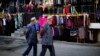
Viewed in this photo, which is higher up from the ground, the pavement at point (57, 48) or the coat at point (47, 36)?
the coat at point (47, 36)

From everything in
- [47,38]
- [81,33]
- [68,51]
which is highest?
[47,38]

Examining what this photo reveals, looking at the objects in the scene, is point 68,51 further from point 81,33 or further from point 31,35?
point 81,33

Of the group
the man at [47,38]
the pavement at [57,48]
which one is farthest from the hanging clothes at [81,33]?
the man at [47,38]

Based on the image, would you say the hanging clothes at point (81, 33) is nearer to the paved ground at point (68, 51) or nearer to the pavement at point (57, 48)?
the pavement at point (57, 48)

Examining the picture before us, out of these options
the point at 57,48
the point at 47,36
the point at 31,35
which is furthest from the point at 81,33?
the point at 47,36

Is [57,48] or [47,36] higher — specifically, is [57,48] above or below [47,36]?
below

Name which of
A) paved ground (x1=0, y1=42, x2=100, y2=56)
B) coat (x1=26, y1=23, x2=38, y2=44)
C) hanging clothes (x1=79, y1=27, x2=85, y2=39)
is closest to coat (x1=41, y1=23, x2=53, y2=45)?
coat (x1=26, y1=23, x2=38, y2=44)

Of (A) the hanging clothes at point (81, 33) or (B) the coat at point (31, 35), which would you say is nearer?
(B) the coat at point (31, 35)

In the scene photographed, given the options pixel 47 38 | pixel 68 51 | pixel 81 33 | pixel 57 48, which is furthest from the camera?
pixel 81 33

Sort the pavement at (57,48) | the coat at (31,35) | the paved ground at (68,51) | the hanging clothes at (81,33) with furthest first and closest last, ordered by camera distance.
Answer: the hanging clothes at (81,33), the pavement at (57,48), the paved ground at (68,51), the coat at (31,35)

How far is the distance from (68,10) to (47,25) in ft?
20.9

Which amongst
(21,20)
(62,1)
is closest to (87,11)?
(62,1)

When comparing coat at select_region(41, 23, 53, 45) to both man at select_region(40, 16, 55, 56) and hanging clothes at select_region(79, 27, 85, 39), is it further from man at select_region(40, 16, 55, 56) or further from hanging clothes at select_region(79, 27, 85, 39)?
hanging clothes at select_region(79, 27, 85, 39)

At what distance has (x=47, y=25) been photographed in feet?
27.9
